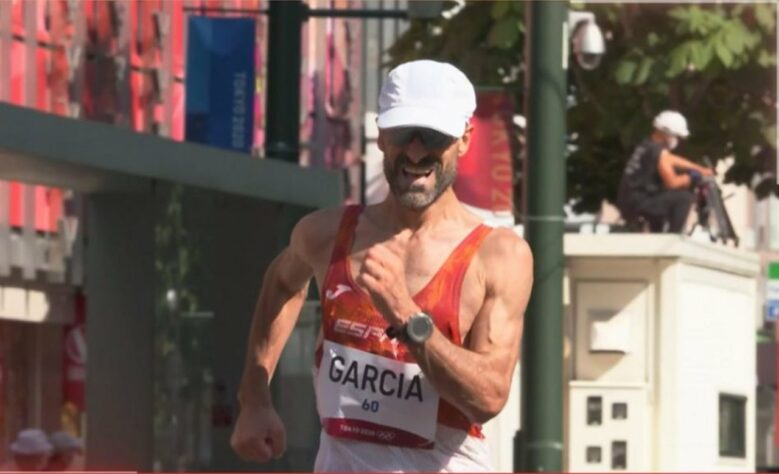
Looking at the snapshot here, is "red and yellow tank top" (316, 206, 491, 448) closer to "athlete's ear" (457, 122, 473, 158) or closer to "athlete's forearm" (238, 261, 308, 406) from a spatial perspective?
"athlete's ear" (457, 122, 473, 158)

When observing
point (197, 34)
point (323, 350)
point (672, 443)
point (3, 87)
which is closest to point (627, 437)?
point (672, 443)

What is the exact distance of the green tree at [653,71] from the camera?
1005 inches

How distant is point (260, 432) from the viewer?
5.46 meters

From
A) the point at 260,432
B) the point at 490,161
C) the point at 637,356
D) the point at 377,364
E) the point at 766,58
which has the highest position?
the point at 766,58

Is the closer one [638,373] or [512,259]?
[512,259]

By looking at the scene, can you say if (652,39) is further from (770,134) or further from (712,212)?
(712,212)

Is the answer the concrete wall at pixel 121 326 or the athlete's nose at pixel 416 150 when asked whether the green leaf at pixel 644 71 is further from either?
the athlete's nose at pixel 416 150

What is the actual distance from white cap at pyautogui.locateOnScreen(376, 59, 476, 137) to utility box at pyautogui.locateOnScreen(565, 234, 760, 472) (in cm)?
1454

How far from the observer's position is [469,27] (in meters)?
26.0

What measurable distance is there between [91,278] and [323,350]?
26.0ft

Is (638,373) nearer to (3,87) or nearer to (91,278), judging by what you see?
(91,278)

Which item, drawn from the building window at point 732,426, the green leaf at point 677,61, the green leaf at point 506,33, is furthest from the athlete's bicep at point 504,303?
the green leaf at point 677,61

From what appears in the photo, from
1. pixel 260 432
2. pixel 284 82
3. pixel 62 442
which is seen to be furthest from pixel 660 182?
pixel 260 432

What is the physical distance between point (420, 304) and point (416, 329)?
0.80ft
